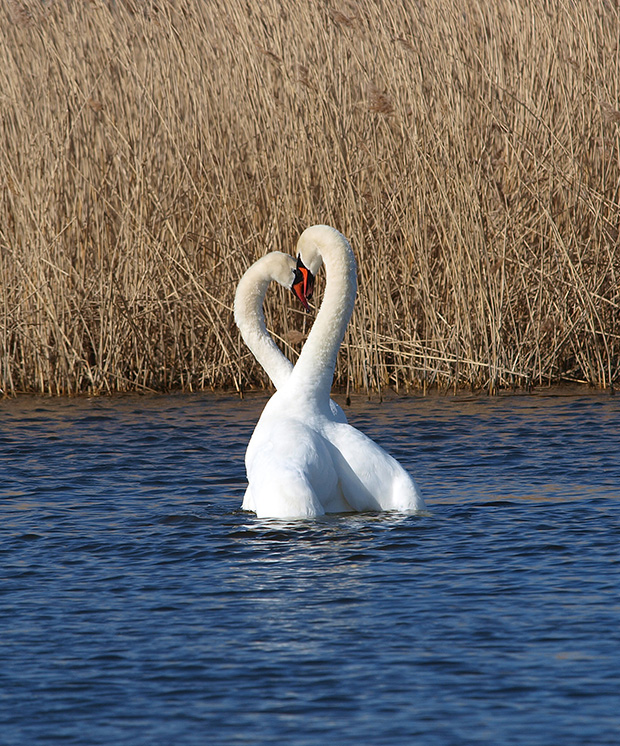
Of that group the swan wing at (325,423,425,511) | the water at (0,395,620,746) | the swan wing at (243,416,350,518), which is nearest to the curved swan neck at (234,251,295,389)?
the water at (0,395,620,746)

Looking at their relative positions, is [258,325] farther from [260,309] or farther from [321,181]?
[321,181]

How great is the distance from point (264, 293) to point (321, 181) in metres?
2.83

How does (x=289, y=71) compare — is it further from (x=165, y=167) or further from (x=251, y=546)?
(x=251, y=546)

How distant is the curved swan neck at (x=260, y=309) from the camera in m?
7.45

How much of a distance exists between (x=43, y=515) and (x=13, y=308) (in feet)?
13.7

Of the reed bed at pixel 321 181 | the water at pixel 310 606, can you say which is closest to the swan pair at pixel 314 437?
the water at pixel 310 606

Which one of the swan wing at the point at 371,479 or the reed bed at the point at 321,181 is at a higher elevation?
the reed bed at the point at 321,181

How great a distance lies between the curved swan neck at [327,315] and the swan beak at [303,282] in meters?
0.09

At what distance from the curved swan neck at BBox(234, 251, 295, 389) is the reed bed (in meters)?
2.19

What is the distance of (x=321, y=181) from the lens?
10125 millimetres

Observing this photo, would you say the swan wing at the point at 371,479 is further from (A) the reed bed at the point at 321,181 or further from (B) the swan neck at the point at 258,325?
(A) the reed bed at the point at 321,181

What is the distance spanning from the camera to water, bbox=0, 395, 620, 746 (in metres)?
4.06

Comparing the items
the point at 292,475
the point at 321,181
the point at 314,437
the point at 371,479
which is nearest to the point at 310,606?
the point at 292,475

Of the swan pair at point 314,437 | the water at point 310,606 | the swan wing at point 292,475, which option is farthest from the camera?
the swan pair at point 314,437
